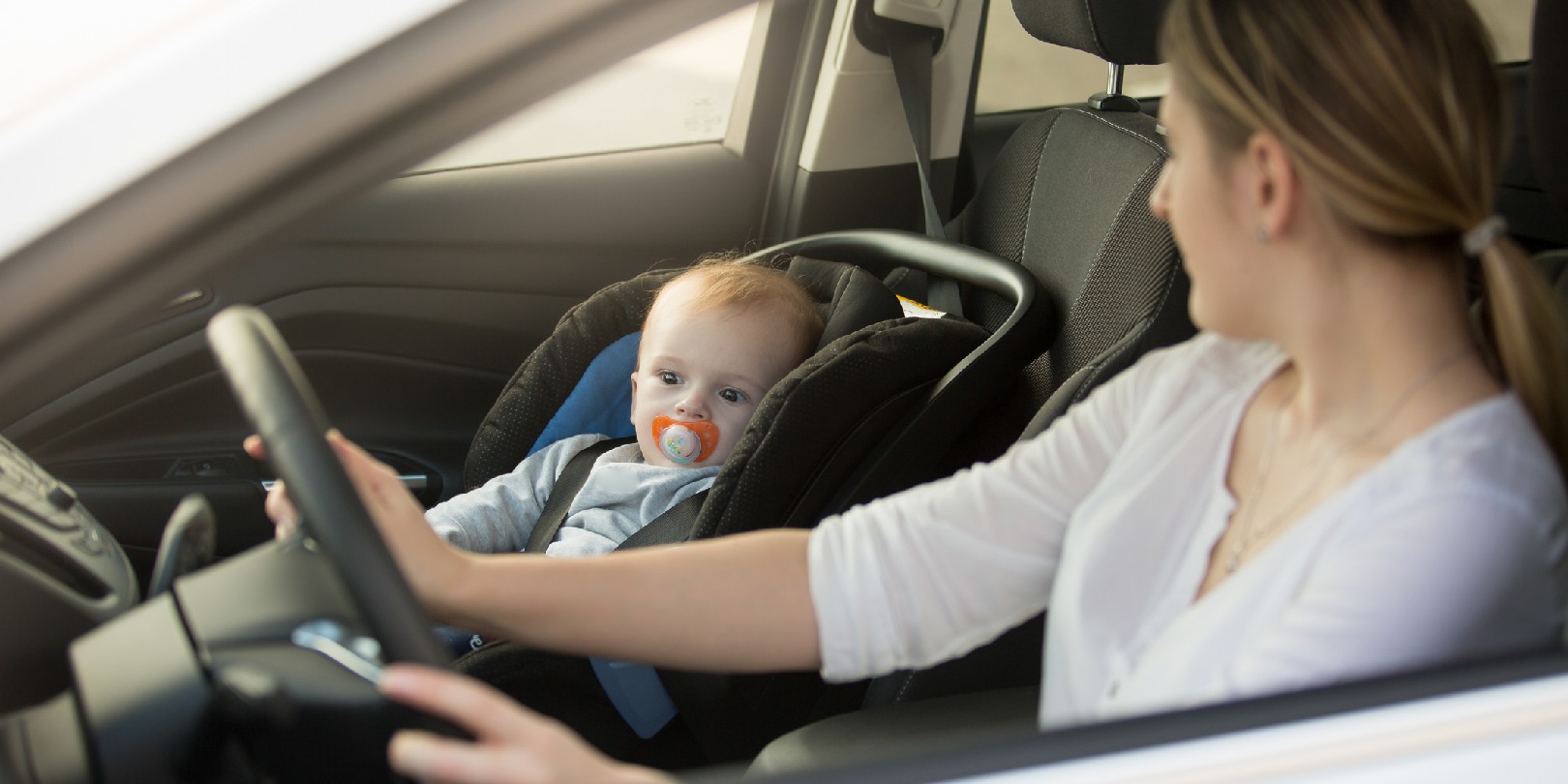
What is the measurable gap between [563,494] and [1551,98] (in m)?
1.24

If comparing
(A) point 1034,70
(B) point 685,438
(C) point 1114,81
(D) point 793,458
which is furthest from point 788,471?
(A) point 1034,70

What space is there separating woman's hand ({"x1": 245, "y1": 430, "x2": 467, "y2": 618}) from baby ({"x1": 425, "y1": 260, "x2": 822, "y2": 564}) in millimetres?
697

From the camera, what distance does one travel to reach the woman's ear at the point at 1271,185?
925 mm

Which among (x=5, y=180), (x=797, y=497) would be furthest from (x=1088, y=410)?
(x=5, y=180)

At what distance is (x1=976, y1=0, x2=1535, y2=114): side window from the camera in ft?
9.01

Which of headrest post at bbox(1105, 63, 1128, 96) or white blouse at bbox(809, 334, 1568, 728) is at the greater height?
headrest post at bbox(1105, 63, 1128, 96)

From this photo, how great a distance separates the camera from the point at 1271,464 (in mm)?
1031

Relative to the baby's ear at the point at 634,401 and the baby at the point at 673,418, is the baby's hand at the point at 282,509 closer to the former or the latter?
the baby at the point at 673,418

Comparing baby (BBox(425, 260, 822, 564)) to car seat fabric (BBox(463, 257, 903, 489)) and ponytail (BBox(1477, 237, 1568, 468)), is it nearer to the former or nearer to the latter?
car seat fabric (BBox(463, 257, 903, 489))

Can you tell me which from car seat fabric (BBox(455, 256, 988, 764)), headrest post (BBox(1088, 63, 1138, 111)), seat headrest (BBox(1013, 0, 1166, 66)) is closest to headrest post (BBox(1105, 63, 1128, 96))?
headrest post (BBox(1088, 63, 1138, 111))

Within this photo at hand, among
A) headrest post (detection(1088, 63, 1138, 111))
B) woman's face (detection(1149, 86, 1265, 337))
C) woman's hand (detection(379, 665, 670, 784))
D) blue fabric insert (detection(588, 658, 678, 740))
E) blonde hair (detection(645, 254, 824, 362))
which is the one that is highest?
woman's face (detection(1149, 86, 1265, 337))

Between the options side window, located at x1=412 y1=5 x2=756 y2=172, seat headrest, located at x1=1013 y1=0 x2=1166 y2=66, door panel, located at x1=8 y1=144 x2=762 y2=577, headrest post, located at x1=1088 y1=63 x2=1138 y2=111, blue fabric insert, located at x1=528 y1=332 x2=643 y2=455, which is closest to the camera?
seat headrest, located at x1=1013 y1=0 x2=1166 y2=66

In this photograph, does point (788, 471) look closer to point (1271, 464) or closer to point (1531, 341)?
point (1271, 464)

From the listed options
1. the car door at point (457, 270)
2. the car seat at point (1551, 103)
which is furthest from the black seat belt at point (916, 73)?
the car seat at point (1551, 103)
